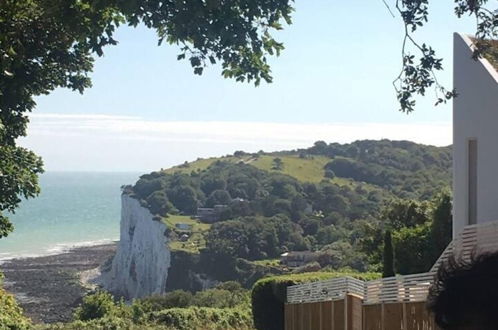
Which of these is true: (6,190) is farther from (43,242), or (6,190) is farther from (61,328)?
(43,242)

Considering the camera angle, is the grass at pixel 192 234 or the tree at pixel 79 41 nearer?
the tree at pixel 79 41

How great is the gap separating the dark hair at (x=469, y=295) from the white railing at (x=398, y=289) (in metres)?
6.94

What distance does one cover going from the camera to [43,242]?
118m

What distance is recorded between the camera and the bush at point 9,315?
1157 cm

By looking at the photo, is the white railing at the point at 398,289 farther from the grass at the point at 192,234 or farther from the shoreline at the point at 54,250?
the shoreline at the point at 54,250

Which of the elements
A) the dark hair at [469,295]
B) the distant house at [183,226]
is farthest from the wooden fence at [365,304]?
the distant house at [183,226]

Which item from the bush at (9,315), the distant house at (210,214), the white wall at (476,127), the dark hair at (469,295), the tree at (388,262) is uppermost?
the white wall at (476,127)

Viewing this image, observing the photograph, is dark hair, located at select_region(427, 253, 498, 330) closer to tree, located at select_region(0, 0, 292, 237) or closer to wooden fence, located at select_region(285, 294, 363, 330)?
tree, located at select_region(0, 0, 292, 237)

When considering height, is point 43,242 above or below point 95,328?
below

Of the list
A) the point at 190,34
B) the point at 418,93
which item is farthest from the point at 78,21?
the point at 418,93

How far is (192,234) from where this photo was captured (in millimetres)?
71812

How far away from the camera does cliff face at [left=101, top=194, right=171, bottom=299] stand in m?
68.0

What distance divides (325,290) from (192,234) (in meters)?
59.6

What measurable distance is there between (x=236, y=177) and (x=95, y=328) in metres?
75.2
